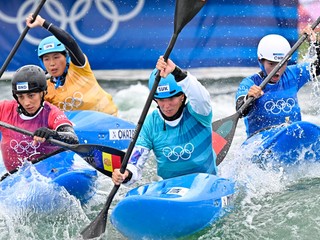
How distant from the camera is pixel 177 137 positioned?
6.91 m

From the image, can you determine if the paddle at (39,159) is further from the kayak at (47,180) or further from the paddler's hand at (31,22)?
the paddler's hand at (31,22)

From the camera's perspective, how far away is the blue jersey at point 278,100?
8156 mm

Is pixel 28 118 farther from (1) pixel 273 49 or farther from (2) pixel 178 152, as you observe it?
(1) pixel 273 49

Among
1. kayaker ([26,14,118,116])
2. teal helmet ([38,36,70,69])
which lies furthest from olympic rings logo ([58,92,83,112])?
teal helmet ([38,36,70,69])

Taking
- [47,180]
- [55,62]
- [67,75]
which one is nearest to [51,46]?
[55,62]

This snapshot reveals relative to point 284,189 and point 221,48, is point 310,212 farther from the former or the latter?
point 221,48

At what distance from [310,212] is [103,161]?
195cm

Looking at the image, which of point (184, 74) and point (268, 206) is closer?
point (184, 74)

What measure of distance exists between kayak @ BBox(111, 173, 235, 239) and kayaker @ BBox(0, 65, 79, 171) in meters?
1.24

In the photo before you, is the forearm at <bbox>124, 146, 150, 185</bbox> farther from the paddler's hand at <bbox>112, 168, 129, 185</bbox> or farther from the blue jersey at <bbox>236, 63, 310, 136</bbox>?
the blue jersey at <bbox>236, 63, 310, 136</bbox>

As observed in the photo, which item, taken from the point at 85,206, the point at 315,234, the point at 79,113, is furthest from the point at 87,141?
the point at 315,234

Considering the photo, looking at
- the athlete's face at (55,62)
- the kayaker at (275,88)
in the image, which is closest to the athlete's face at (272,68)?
the kayaker at (275,88)

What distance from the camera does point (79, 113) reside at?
359 inches

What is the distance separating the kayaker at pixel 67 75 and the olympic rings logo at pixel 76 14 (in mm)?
3432
